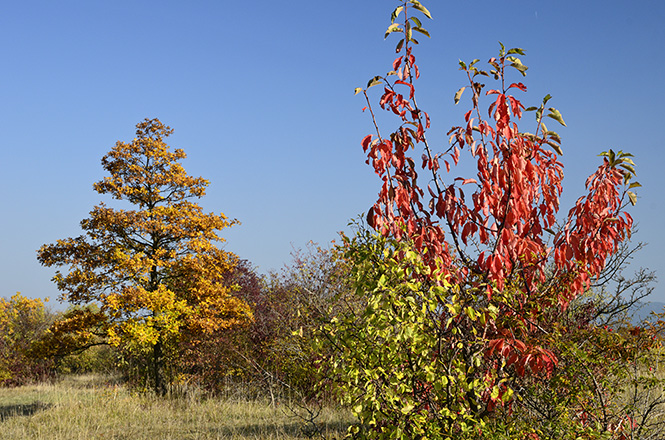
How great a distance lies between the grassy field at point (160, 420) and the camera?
24.8ft

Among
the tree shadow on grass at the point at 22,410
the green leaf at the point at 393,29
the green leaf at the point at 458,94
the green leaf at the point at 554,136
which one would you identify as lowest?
the tree shadow on grass at the point at 22,410

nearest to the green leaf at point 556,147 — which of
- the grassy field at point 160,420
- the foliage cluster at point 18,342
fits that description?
the grassy field at point 160,420

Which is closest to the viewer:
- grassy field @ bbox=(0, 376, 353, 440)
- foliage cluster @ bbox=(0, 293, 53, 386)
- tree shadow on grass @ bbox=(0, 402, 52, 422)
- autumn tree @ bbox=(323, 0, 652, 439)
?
autumn tree @ bbox=(323, 0, 652, 439)

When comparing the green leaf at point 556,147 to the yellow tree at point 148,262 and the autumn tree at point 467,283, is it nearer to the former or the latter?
the autumn tree at point 467,283

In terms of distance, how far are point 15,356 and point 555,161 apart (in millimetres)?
21749

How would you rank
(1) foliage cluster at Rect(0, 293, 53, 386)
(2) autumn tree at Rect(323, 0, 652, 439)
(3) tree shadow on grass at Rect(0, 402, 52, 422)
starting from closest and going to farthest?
(2) autumn tree at Rect(323, 0, 652, 439) → (3) tree shadow on grass at Rect(0, 402, 52, 422) → (1) foliage cluster at Rect(0, 293, 53, 386)

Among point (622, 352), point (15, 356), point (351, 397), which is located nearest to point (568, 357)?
point (622, 352)

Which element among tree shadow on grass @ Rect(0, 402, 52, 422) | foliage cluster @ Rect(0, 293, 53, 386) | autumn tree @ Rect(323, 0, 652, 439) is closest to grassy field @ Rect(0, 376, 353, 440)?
tree shadow on grass @ Rect(0, 402, 52, 422)

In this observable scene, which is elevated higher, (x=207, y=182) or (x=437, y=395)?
(x=207, y=182)

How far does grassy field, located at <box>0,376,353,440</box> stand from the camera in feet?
24.8

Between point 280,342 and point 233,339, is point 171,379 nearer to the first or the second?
point 233,339

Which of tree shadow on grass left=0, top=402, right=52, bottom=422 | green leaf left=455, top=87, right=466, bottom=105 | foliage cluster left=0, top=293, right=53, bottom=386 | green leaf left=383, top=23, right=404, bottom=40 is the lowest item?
A: tree shadow on grass left=0, top=402, right=52, bottom=422

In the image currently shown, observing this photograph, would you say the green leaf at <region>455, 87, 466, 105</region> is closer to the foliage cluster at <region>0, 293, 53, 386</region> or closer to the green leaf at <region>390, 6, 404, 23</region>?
the green leaf at <region>390, 6, 404, 23</region>

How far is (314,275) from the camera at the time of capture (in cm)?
1142
